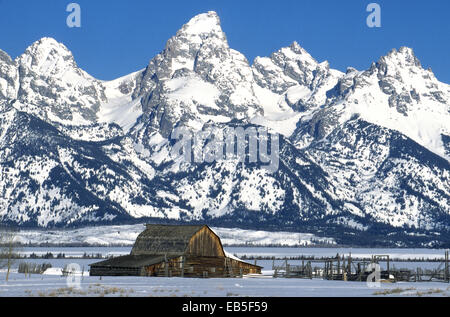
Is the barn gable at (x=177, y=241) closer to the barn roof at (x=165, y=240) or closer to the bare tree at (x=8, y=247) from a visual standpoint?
the barn roof at (x=165, y=240)

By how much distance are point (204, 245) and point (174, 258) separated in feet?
21.3

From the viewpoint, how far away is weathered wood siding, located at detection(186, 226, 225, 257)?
369ft

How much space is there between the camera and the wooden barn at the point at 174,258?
351ft

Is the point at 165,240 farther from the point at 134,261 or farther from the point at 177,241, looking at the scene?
the point at 134,261

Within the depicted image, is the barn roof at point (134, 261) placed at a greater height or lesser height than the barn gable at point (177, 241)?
lesser

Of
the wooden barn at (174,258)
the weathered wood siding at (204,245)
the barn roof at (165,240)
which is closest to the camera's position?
the wooden barn at (174,258)

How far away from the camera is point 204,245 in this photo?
11481cm

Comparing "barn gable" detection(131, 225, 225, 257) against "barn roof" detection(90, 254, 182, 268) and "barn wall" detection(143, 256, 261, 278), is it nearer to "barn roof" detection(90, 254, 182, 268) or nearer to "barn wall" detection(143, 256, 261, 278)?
"barn wall" detection(143, 256, 261, 278)

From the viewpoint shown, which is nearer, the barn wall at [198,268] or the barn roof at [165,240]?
the barn wall at [198,268]

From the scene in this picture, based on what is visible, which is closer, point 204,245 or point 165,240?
point 165,240

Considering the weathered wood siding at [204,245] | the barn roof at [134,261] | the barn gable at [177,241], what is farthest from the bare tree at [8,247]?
the weathered wood siding at [204,245]

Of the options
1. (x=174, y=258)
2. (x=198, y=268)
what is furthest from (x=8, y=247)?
(x=198, y=268)
